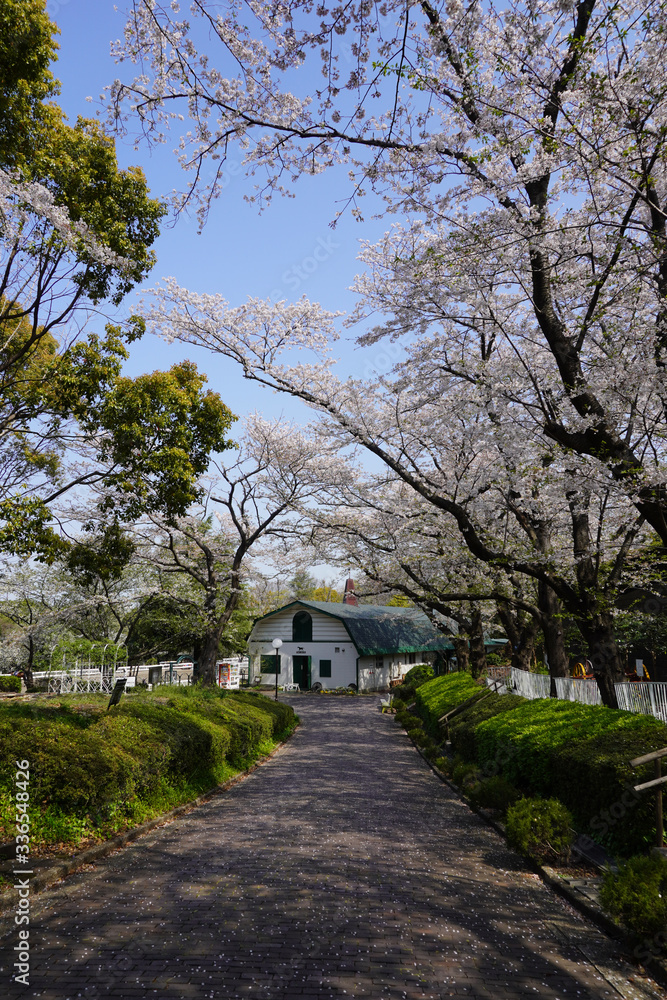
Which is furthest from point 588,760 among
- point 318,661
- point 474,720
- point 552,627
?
point 318,661

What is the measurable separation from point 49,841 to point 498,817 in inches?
256

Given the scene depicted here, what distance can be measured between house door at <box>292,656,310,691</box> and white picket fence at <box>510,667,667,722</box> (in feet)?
90.4

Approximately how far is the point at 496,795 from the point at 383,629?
115ft

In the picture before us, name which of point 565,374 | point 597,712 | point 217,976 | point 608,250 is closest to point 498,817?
point 597,712

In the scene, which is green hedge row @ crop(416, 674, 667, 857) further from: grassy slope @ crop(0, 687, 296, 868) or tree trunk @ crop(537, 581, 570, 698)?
grassy slope @ crop(0, 687, 296, 868)

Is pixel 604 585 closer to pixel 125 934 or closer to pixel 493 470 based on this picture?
pixel 493 470

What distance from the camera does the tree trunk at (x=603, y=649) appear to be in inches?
385

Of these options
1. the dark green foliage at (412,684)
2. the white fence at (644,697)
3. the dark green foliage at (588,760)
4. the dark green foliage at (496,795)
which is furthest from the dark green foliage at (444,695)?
the dark green foliage at (496,795)

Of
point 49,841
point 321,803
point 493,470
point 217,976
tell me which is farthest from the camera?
point 493,470

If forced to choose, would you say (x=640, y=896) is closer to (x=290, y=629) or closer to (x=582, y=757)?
(x=582, y=757)

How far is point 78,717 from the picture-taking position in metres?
9.03

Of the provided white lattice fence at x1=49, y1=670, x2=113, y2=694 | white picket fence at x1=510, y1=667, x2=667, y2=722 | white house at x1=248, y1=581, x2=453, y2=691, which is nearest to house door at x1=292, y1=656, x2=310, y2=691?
white house at x1=248, y1=581, x2=453, y2=691

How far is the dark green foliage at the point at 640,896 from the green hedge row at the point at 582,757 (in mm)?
1081

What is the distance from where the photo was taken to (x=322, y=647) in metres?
40.7
